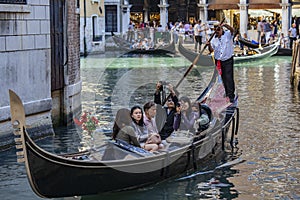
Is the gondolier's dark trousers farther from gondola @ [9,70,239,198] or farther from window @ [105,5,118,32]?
window @ [105,5,118,32]

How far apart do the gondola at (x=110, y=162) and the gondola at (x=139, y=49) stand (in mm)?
12696

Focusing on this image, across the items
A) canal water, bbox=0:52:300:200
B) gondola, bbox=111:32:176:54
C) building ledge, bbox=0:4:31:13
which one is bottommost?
canal water, bbox=0:52:300:200

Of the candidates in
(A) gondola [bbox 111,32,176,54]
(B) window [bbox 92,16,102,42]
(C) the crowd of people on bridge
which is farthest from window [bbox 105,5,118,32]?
(B) window [bbox 92,16,102,42]

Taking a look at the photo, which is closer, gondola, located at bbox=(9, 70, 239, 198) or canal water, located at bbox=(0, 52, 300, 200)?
gondola, located at bbox=(9, 70, 239, 198)

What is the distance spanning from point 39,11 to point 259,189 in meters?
2.82

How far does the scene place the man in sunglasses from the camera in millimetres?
7348

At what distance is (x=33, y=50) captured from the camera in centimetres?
681

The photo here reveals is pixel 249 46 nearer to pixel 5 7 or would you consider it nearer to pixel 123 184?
pixel 5 7

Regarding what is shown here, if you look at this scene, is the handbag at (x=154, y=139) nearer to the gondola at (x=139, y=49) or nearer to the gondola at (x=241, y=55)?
the gondola at (x=241, y=55)

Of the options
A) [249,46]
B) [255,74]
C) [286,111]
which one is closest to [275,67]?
[255,74]

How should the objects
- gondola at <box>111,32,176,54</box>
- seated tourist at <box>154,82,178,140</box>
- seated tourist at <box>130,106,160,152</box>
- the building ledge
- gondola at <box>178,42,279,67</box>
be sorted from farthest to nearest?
gondola at <box>111,32,176,54</box> < gondola at <box>178,42,279,67</box> < the building ledge < seated tourist at <box>154,82,178,140</box> < seated tourist at <box>130,106,160,152</box>

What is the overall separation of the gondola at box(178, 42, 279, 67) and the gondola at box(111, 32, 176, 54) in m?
2.43

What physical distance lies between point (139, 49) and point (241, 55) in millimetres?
3644

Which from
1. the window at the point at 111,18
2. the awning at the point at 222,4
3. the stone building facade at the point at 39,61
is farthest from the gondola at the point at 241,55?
the stone building facade at the point at 39,61
